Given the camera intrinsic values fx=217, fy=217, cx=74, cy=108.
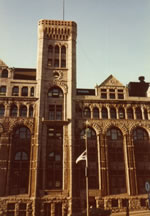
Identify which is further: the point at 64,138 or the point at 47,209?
the point at 64,138

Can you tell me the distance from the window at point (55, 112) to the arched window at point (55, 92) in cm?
220

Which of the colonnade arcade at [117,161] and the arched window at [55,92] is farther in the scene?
the arched window at [55,92]

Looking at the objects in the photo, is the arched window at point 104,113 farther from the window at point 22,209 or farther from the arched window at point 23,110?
the window at point 22,209

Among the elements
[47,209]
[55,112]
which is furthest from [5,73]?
[47,209]

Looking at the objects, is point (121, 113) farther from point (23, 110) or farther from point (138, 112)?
point (23, 110)

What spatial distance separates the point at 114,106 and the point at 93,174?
13.2m

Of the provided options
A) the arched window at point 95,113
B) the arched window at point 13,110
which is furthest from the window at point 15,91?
the arched window at point 95,113

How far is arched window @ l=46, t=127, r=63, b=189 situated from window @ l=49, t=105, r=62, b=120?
1.99m

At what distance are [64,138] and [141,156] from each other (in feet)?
47.2

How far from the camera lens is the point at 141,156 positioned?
129ft

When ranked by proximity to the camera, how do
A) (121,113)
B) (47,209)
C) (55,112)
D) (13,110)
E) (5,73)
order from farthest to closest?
(121,113), (5,73), (13,110), (55,112), (47,209)

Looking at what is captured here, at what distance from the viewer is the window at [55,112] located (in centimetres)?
3916

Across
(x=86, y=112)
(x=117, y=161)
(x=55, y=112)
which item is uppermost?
(x=86, y=112)

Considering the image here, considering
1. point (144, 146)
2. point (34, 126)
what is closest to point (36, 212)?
point (34, 126)
